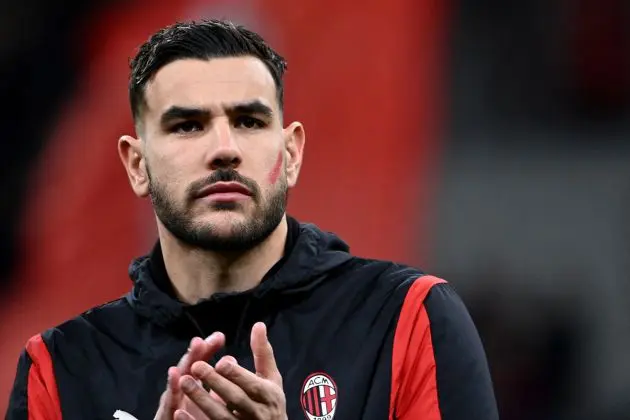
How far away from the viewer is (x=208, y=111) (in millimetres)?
2232

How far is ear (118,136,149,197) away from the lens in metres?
2.38

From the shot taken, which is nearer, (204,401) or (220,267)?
(204,401)

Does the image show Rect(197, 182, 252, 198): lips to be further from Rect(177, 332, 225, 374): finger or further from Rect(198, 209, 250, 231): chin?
Rect(177, 332, 225, 374): finger

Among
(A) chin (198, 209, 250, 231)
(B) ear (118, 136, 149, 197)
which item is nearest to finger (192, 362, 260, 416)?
(A) chin (198, 209, 250, 231)

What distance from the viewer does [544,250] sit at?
4102 millimetres

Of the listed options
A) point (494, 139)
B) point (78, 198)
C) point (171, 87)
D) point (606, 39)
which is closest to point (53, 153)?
point (78, 198)

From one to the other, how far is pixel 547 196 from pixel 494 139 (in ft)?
0.93

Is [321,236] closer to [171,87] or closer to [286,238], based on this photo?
[286,238]

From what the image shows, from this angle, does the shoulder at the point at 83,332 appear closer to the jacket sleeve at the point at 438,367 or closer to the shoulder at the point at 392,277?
the shoulder at the point at 392,277

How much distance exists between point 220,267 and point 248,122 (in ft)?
0.92

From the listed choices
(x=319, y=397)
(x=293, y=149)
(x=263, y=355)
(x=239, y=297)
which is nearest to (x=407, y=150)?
(x=293, y=149)

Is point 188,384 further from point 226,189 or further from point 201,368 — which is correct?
point 226,189

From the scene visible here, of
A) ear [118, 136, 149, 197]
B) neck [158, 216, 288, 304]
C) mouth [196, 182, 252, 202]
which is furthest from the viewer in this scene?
ear [118, 136, 149, 197]

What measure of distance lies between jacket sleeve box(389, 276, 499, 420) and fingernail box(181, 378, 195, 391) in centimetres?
42
